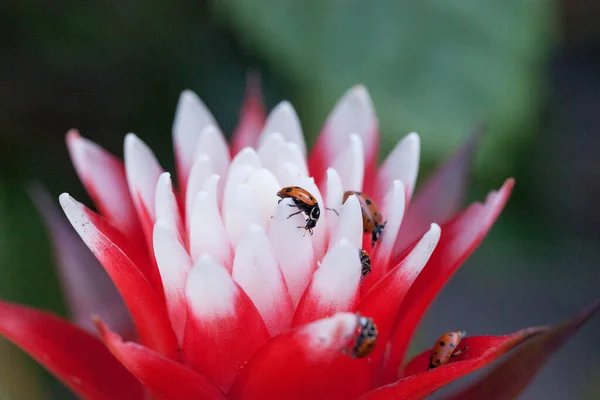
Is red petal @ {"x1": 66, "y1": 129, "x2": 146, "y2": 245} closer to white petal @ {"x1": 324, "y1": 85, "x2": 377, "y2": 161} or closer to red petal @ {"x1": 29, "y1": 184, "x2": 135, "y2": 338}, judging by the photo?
red petal @ {"x1": 29, "y1": 184, "x2": 135, "y2": 338}

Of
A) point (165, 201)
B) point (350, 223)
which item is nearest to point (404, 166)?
point (350, 223)

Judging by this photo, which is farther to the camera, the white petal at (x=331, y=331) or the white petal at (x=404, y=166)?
the white petal at (x=404, y=166)

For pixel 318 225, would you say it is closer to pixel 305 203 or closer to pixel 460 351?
pixel 305 203

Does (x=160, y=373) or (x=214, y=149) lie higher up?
(x=214, y=149)

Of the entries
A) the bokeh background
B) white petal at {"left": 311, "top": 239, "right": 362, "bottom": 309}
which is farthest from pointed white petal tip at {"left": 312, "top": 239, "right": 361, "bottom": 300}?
the bokeh background

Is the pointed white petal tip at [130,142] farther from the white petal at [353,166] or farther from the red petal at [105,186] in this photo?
the white petal at [353,166]

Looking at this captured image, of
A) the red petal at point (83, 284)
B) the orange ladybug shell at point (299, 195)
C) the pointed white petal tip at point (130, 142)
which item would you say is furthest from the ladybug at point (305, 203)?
the red petal at point (83, 284)

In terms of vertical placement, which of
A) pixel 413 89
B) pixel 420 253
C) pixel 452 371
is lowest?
pixel 452 371
